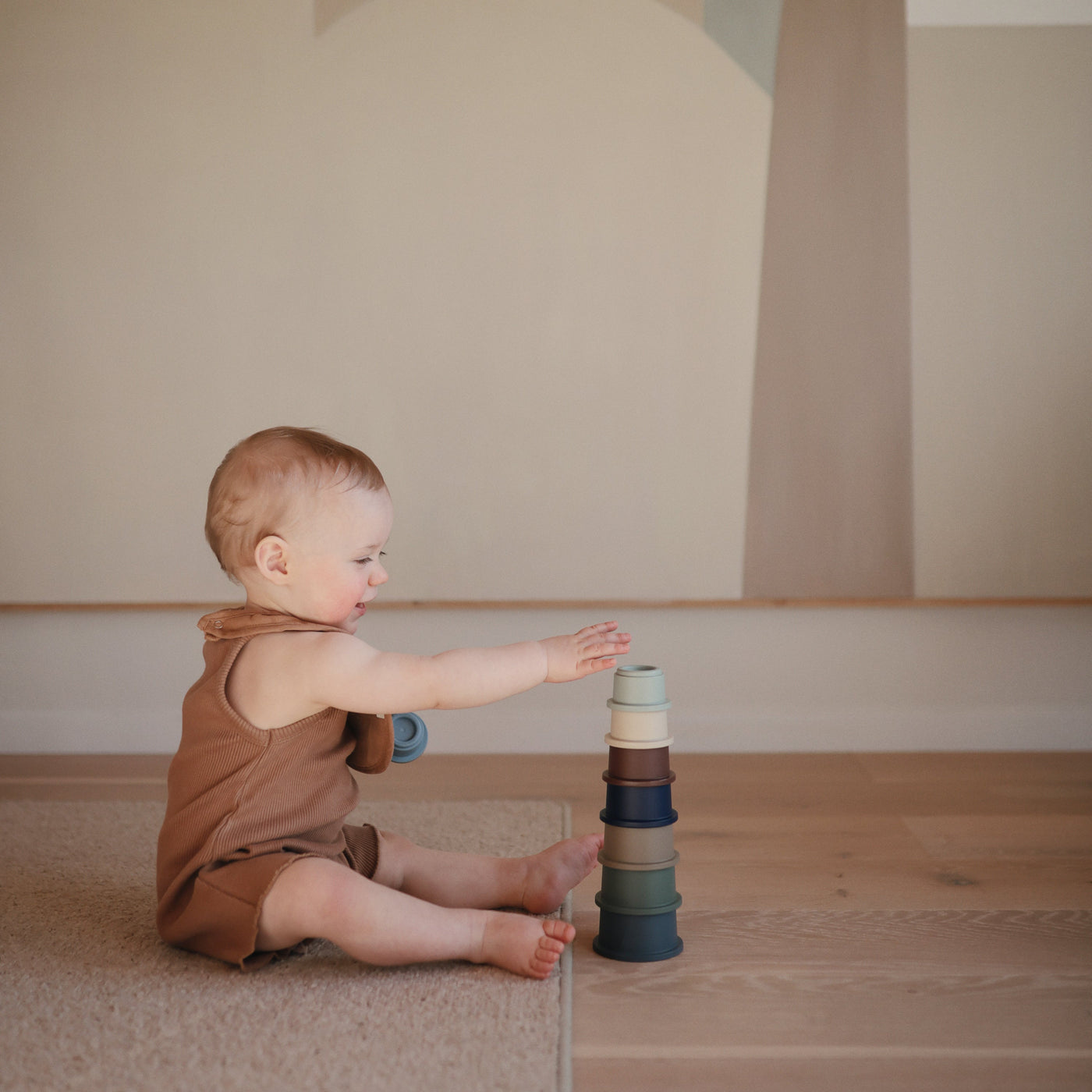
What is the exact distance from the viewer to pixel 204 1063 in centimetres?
81

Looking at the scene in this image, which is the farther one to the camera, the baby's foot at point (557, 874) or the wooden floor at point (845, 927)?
the baby's foot at point (557, 874)

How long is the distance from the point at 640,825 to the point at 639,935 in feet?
0.36

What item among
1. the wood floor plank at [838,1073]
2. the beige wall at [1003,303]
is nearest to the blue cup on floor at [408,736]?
the wood floor plank at [838,1073]

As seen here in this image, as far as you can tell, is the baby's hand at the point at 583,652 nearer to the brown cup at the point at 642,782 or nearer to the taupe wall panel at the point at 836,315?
the brown cup at the point at 642,782

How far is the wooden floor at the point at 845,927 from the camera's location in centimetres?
83

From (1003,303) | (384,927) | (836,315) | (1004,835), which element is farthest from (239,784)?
(1003,303)

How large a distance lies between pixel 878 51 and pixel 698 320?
568 mm

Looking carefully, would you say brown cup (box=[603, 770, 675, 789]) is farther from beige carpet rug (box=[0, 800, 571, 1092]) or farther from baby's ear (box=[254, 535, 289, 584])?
baby's ear (box=[254, 535, 289, 584])

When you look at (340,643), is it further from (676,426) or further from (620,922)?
(676,426)

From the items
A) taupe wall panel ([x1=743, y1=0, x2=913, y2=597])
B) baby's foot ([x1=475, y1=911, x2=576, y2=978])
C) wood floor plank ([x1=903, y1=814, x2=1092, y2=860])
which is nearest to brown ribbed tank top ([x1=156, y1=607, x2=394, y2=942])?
baby's foot ([x1=475, y1=911, x2=576, y2=978])

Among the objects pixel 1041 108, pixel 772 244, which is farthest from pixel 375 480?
pixel 1041 108

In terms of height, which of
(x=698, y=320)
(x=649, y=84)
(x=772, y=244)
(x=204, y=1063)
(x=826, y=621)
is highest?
(x=649, y=84)

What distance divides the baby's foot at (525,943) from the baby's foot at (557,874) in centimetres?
12

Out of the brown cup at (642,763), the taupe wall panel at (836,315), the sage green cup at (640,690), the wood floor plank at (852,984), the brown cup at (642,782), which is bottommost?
the wood floor plank at (852,984)
